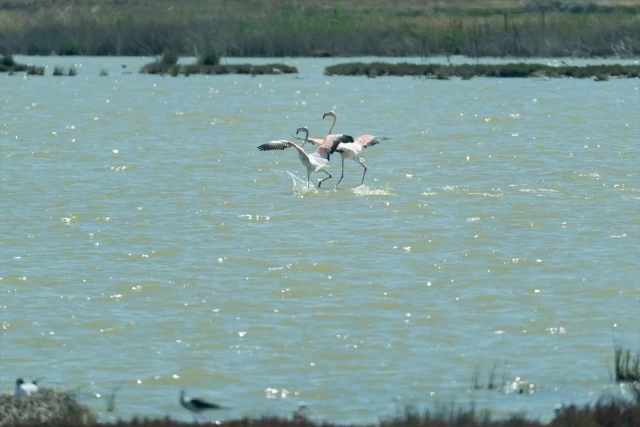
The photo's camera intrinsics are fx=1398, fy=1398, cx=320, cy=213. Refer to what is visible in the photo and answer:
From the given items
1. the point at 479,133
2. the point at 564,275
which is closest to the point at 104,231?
the point at 564,275

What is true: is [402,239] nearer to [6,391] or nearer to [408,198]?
[408,198]

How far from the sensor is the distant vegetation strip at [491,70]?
163 feet

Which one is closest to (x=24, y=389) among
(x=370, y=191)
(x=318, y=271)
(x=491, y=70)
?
(x=318, y=271)

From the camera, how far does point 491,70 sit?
164ft

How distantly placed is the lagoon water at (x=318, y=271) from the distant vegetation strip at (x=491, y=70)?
15647 millimetres

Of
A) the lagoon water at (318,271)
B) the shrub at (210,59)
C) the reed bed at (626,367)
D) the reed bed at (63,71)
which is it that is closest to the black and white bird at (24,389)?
the lagoon water at (318,271)

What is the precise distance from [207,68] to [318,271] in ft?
127

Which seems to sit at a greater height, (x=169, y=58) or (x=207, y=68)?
(x=169, y=58)

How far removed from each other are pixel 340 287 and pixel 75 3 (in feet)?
202

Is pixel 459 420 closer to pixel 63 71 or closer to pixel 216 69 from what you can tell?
pixel 216 69

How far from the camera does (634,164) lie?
27094 mm

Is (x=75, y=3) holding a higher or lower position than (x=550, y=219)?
higher

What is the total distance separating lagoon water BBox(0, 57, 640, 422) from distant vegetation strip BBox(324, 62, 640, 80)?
15.6 m

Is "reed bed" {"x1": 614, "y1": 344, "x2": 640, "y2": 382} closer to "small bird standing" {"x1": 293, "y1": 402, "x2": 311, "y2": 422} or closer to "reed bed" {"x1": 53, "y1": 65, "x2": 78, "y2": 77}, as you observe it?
"small bird standing" {"x1": 293, "y1": 402, "x2": 311, "y2": 422}
